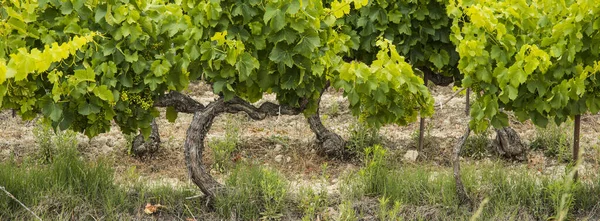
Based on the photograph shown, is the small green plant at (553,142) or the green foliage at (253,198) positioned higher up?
the small green plant at (553,142)

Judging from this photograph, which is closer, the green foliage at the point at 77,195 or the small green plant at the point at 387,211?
the small green plant at the point at 387,211

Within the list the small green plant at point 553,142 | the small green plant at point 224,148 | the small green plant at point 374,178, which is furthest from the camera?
the small green plant at point 553,142

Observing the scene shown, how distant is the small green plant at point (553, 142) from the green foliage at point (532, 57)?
5.65 feet

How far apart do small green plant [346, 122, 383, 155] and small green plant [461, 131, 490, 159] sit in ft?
2.41

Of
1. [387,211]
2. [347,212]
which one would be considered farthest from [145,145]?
[387,211]

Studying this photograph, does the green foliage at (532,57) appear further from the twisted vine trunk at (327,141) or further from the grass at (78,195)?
the grass at (78,195)

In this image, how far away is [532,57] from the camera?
5.04 metres

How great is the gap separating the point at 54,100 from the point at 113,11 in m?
0.62

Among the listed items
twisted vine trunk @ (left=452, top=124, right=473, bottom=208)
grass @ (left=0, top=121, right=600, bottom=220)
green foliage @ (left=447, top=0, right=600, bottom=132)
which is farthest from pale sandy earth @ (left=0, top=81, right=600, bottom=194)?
green foliage @ (left=447, top=0, right=600, bottom=132)

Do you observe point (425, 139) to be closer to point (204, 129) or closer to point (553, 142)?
point (553, 142)

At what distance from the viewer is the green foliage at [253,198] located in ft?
18.1

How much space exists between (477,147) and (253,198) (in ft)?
8.17

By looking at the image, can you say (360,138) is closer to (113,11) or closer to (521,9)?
(521,9)

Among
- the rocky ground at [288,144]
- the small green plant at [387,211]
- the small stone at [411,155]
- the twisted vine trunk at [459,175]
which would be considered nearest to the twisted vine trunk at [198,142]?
the rocky ground at [288,144]
